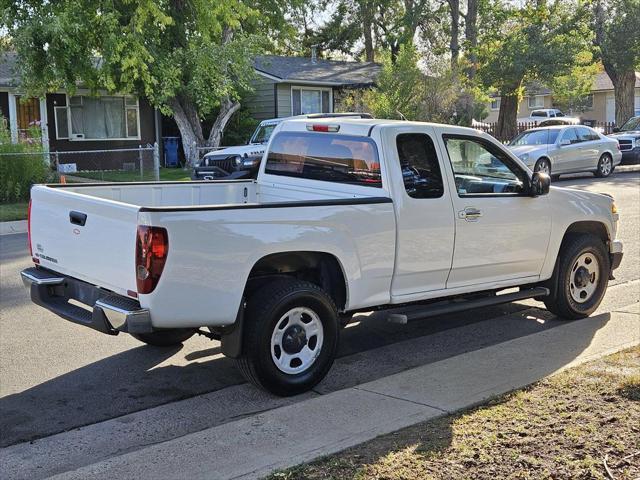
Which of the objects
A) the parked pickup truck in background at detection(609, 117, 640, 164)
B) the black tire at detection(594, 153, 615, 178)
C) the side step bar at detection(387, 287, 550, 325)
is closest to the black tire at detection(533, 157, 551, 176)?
the black tire at detection(594, 153, 615, 178)

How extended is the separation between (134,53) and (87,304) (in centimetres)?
1452

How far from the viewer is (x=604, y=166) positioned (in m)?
Result: 23.7

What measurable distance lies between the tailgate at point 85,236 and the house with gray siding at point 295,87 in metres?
24.4

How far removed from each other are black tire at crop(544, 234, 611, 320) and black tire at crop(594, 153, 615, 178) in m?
17.0

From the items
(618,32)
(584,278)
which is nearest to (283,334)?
(584,278)

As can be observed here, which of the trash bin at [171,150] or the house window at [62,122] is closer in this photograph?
the house window at [62,122]

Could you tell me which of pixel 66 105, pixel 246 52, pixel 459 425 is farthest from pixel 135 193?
pixel 66 105

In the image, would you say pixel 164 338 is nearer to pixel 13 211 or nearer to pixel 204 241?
pixel 204 241

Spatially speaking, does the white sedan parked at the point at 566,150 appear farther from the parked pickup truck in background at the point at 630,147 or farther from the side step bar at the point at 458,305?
the side step bar at the point at 458,305

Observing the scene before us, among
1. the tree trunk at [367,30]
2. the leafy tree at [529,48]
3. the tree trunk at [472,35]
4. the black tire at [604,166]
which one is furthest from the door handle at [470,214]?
the tree trunk at [367,30]

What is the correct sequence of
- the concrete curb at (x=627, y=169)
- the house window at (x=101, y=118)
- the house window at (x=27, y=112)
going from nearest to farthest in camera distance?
the house window at (x=27, y=112) → the concrete curb at (x=627, y=169) → the house window at (x=101, y=118)

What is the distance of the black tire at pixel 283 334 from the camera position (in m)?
5.21

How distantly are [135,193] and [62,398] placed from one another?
6.25 ft

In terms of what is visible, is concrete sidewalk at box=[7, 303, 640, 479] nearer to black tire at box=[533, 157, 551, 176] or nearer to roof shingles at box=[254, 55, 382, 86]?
black tire at box=[533, 157, 551, 176]
